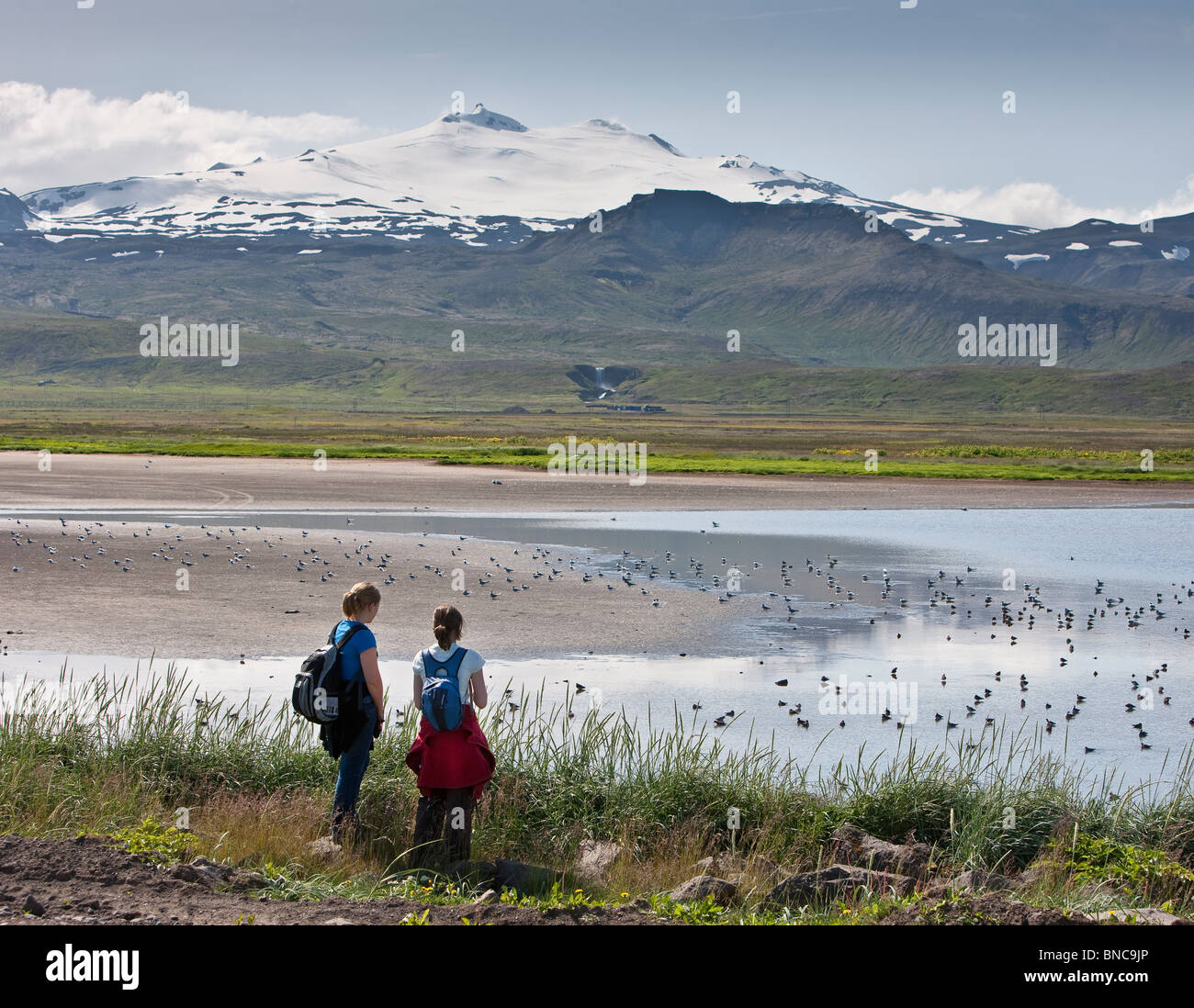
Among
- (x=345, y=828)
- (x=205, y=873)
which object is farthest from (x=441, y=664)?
(x=205, y=873)

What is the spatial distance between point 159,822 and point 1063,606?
17.6 meters

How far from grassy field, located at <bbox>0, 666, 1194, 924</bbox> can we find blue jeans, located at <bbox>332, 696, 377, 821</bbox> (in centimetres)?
37

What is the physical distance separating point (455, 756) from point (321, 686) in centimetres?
101

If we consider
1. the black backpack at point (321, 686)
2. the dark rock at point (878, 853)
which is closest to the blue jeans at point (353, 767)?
the black backpack at point (321, 686)

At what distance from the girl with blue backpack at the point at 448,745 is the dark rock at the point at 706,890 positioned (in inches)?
64.3

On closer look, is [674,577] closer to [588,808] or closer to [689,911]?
[588,808]

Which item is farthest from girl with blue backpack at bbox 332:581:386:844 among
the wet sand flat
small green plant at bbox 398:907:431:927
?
the wet sand flat

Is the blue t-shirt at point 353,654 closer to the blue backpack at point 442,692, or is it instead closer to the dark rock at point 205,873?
the blue backpack at point 442,692

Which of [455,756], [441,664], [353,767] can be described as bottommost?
[353,767]

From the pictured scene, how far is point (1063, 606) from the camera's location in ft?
74.7

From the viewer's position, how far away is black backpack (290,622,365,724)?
338 inches

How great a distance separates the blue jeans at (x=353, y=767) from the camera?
9.00 metres

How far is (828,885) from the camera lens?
809 cm

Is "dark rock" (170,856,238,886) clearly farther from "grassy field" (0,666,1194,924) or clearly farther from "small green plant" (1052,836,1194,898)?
"small green plant" (1052,836,1194,898)
